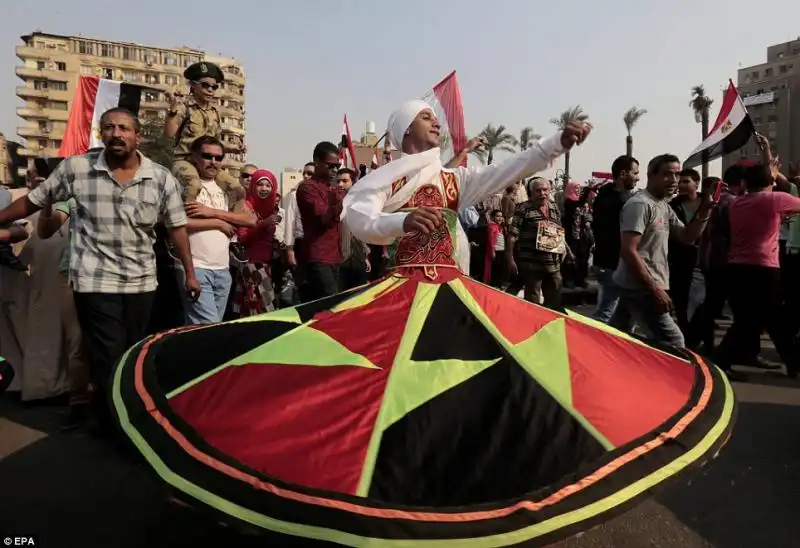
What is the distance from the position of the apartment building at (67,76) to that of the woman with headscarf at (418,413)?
61.5 metres

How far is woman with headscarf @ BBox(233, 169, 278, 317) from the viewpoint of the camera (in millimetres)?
5699

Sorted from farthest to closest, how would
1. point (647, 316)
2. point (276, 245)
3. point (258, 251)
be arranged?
point (276, 245), point (258, 251), point (647, 316)

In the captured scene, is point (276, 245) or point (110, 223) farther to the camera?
point (276, 245)

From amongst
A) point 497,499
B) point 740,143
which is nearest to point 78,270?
point 497,499

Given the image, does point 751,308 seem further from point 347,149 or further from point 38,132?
point 38,132

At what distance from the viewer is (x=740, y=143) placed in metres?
7.57

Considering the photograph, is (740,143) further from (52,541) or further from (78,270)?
(52,541)

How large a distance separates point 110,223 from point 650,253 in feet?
11.6

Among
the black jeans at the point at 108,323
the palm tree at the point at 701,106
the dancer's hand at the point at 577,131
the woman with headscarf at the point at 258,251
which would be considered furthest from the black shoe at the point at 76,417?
the palm tree at the point at 701,106

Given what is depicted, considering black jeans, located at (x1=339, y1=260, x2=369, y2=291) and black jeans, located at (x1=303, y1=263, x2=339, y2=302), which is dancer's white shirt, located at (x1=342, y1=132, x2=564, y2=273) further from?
black jeans, located at (x1=339, y1=260, x2=369, y2=291)

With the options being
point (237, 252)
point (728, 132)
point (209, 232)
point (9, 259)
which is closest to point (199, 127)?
point (209, 232)

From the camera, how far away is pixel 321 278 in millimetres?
5805

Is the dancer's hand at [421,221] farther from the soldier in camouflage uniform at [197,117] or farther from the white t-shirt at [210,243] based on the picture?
the soldier in camouflage uniform at [197,117]

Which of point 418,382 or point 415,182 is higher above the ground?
point 415,182
